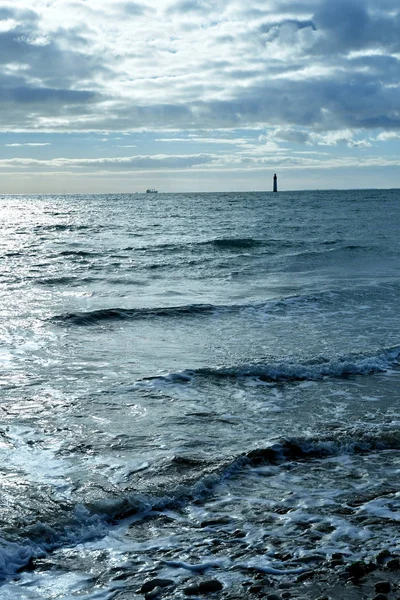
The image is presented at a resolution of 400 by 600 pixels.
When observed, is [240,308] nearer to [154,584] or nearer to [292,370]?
[292,370]

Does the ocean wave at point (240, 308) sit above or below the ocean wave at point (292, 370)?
above

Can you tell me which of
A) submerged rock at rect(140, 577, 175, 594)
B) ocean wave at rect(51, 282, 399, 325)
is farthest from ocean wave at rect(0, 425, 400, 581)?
ocean wave at rect(51, 282, 399, 325)

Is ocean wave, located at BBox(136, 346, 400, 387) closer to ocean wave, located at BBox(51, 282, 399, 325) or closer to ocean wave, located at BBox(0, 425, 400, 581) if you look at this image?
ocean wave, located at BBox(0, 425, 400, 581)

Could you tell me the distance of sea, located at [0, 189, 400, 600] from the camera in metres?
4.60

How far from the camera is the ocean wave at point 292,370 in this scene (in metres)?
9.33

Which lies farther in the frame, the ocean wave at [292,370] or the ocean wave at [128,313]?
the ocean wave at [128,313]

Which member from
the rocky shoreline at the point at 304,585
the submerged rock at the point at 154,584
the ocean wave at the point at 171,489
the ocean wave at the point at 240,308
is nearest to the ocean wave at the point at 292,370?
the ocean wave at the point at 171,489

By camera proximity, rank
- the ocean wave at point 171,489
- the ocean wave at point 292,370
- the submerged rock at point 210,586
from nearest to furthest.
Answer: the submerged rock at point 210,586 → the ocean wave at point 171,489 → the ocean wave at point 292,370

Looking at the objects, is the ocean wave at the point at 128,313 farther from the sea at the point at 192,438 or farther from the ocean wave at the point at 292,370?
the ocean wave at the point at 292,370

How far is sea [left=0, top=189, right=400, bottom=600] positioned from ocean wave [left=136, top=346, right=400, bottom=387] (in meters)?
0.04

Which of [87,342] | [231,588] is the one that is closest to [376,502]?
[231,588]

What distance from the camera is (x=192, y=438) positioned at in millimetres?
6945

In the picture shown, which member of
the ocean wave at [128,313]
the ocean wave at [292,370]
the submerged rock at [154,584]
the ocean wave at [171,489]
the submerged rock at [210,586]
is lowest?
the submerged rock at [154,584]

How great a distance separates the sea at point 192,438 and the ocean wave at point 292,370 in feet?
0.12
